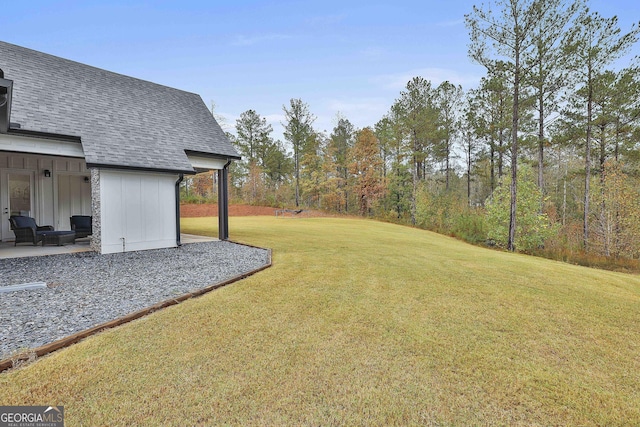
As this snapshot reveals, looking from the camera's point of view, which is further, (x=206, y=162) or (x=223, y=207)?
(x=223, y=207)

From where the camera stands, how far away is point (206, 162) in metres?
9.44

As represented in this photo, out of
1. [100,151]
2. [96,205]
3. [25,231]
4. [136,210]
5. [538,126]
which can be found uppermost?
[538,126]

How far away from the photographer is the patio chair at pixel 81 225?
8.69 m

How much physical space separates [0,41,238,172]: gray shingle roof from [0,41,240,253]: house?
0.08 feet

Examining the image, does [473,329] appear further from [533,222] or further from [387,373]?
[533,222]

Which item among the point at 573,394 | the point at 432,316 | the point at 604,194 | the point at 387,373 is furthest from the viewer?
the point at 604,194

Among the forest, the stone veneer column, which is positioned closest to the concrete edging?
the stone veneer column

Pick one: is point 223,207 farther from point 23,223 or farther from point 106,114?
point 23,223

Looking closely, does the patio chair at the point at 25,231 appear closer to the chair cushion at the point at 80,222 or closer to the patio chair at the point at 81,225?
the patio chair at the point at 81,225

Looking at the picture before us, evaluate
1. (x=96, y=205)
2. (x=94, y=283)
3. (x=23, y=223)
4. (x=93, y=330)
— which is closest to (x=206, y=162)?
(x=96, y=205)

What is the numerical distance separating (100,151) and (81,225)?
133 inches

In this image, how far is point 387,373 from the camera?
2.40 meters

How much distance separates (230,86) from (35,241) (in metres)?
16.2

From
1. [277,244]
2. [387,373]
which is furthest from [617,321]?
[277,244]
